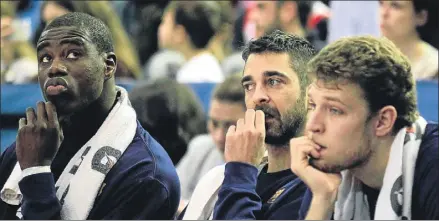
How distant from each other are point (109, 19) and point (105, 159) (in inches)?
119

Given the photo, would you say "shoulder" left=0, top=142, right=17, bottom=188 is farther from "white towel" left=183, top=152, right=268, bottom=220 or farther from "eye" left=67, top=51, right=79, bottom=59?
"white towel" left=183, top=152, right=268, bottom=220

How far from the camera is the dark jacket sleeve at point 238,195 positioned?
377 centimetres

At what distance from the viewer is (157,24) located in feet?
27.0

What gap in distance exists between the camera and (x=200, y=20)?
7.26 metres

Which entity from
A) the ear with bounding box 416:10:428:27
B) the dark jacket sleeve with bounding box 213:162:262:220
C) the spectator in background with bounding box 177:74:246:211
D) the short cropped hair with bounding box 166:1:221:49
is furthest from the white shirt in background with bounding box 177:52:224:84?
the dark jacket sleeve with bounding box 213:162:262:220

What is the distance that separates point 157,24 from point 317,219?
4850mm

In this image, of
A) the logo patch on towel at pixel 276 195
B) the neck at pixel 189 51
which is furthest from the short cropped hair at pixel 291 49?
the neck at pixel 189 51

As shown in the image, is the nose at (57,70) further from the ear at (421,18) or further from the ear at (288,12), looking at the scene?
the ear at (288,12)

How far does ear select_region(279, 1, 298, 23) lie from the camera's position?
23.7 ft

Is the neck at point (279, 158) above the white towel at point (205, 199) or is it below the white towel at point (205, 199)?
above

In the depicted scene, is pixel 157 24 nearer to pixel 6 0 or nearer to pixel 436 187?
pixel 6 0

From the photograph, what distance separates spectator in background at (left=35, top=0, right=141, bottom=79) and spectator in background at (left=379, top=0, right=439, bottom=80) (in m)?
1.65

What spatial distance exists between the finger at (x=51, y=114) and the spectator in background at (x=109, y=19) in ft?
8.83

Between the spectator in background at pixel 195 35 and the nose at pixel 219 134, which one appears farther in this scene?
the spectator in background at pixel 195 35
